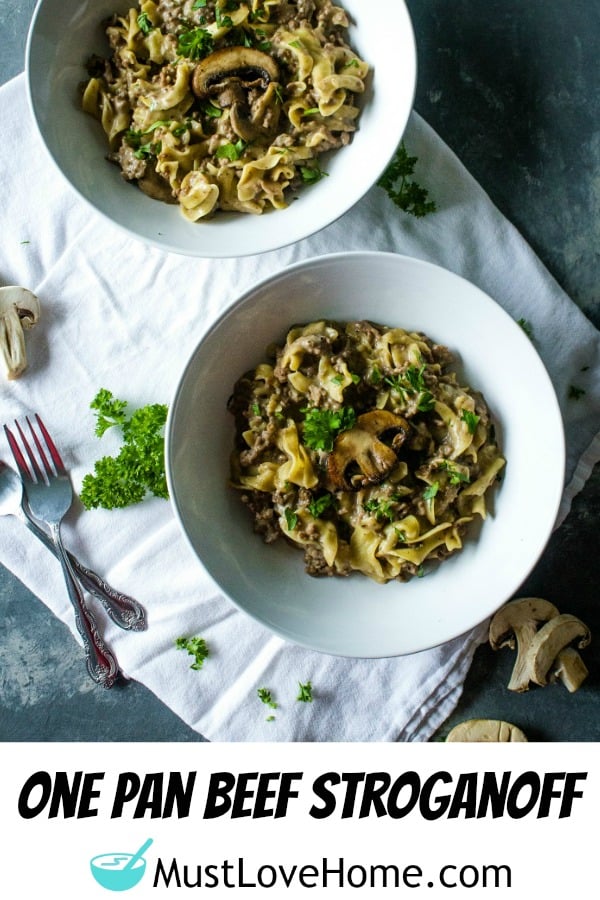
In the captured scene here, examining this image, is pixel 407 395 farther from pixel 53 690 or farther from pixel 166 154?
pixel 53 690

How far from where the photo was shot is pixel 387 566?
11.6 ft

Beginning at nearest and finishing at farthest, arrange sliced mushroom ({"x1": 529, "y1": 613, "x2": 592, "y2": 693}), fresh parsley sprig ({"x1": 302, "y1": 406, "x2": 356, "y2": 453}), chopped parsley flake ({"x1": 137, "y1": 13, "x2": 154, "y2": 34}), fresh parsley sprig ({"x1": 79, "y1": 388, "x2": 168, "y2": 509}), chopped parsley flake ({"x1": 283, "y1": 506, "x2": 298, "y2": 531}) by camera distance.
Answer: fresh parsley sprig ({"x1": 302, "y1": 406, "x2": 356, "y2": 453})
chopped parsley flake ({"x1": 283, "y1": 506, "x2": 298, "y2": 531})
chopped parsley flake ({"x1": 137, "y1": 13, "x2": 154, "y2": 34})
fresh parsley sprig ({"x1": 79, "y1": 388, "x2": 168, "y2": 509})
sliced mushroom ({"x1": 529, "y1": 613, "x2": 592, "y2": 693})

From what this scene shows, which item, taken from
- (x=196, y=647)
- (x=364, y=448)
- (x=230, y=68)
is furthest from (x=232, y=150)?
(x=196, y=647)

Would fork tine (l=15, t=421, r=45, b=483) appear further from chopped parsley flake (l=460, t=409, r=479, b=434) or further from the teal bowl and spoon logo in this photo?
chopped parsley flake (l=460, t=409, r=479, b=434)

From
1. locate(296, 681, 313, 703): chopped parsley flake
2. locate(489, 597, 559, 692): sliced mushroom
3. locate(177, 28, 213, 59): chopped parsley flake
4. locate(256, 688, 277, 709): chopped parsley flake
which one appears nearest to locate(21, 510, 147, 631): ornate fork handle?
locate(256, 688, 277, 709): chopped parsley flake

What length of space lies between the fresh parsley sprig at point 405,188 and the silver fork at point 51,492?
219cm

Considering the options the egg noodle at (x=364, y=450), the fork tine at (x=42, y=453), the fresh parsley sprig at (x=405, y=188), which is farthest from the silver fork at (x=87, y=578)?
the fresh parsley sprig at (x=405, y=188)

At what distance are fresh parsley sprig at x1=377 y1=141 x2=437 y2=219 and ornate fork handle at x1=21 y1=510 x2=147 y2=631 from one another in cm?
250

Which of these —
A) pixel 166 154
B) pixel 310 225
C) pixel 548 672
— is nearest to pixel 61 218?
pixel 166 154

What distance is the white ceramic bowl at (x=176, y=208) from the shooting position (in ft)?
11.7

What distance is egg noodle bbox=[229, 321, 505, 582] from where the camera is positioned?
133 inches

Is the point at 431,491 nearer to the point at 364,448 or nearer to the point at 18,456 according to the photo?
the point at 364,448

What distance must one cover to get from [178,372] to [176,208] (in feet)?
2.73

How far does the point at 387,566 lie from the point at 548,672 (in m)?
1.31
